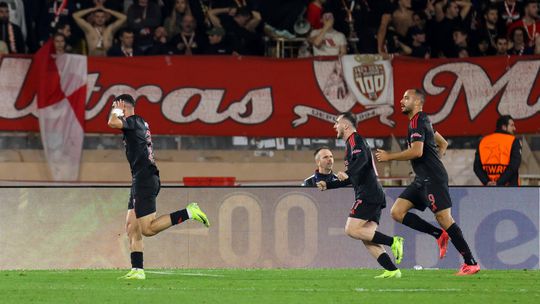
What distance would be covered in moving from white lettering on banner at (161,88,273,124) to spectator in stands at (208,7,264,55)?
0.93m

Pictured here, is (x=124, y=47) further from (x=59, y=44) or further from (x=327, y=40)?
(x=327, y=40)

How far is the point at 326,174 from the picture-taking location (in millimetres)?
17297

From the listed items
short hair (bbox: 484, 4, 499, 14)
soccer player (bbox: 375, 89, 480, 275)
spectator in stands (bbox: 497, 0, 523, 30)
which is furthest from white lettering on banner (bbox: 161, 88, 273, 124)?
soccer player (bbox: 375, 89, 480, 275)

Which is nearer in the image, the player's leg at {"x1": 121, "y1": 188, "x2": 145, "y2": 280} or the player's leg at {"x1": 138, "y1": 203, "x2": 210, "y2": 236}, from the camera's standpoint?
the player's leg at {"x1": 121, "y1": 188, "x2": 145, "y2": 280}

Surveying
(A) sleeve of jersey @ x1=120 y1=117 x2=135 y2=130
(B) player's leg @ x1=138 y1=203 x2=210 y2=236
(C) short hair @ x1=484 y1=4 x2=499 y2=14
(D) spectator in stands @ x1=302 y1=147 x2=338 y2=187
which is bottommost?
(B) player's leg @ x1=138 y1=203 x2=210 y2=236

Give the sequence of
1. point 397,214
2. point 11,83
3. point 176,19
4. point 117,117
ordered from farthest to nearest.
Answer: point 176,19
point 11,83
point 397,214
point 117,117

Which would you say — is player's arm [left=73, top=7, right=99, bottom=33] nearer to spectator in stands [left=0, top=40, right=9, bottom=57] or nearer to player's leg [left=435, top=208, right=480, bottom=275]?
spectator in stands [left=0, top=40, right=9, bottom=57]

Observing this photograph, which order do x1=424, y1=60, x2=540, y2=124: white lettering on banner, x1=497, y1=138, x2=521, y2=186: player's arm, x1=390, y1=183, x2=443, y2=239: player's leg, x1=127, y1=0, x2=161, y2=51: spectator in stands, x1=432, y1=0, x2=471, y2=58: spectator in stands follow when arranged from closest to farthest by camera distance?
x1=390, y1=183, x2=443, y2=239: player's leg
x1=497, y1=138, x2=521, y2=186: player's arm
x1=127, y1=0, x2=161, y2=51: spectator in stands
x1=424, y1=60, x2=540, y2=124: white lettering on banner
x1=432, y1=0, x2=471, y2=58: spectator in stands

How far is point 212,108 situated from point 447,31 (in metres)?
4.34

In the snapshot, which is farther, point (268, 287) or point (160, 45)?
point (160, 45)

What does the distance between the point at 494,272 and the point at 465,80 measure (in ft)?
20.6

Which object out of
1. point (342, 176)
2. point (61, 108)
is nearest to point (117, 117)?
point (342, 176)

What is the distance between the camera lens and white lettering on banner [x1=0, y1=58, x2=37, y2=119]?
2030cm

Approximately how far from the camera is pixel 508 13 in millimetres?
23375
